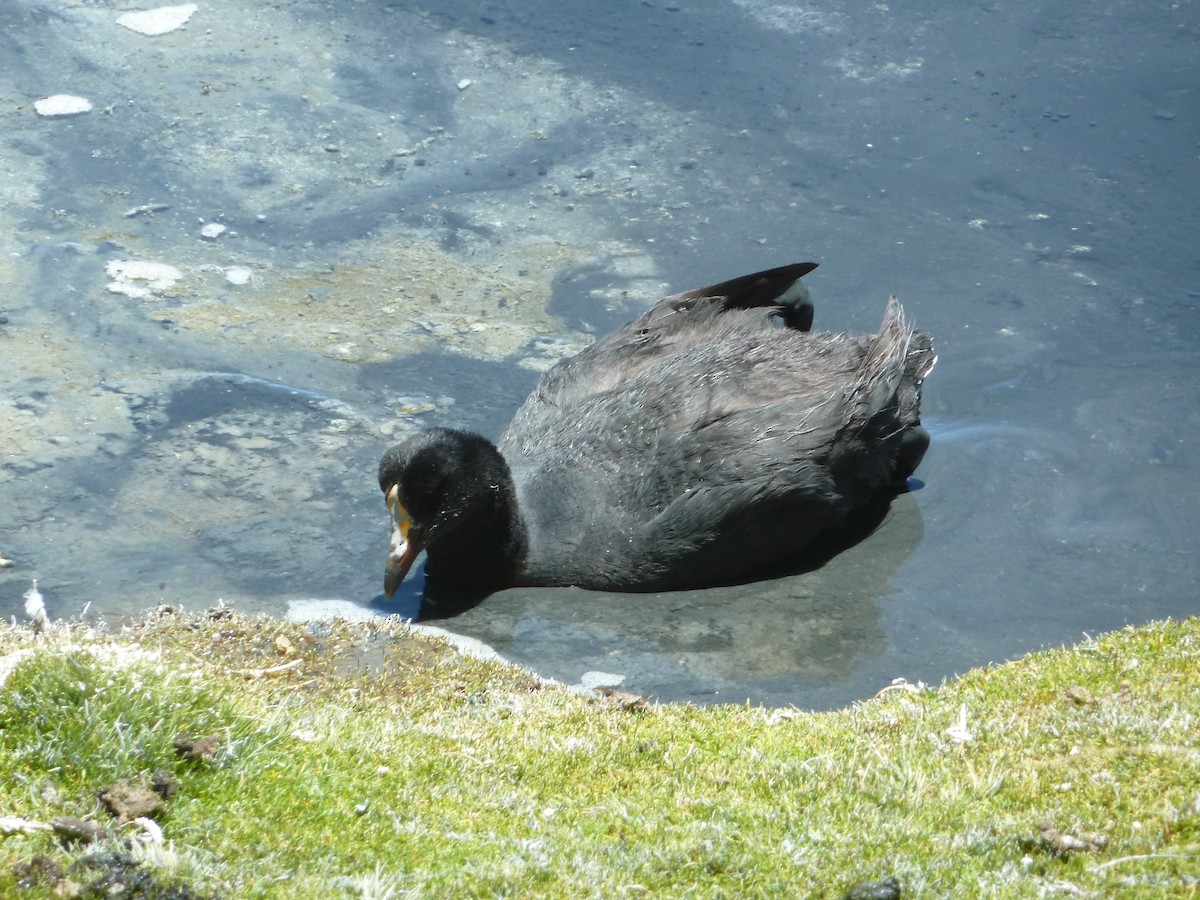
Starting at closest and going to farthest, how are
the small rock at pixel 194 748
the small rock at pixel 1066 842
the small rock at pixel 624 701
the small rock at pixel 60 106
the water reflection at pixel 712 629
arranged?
the small rock at pixel 1066 842 < the small rock at pixel 194 748 < the small rock at pixel 624 701 < the water reflection at pixel 712 629 < the small rock at pixel 60 106

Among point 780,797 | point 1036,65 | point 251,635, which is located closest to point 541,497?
point 251,635

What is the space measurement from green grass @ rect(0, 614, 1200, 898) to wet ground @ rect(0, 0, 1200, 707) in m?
1.73

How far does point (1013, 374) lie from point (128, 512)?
6.48m

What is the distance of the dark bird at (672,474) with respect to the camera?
7.83 metres

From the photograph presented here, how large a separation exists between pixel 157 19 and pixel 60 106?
198 cm

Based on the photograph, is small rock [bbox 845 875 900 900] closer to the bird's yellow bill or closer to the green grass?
the green grass

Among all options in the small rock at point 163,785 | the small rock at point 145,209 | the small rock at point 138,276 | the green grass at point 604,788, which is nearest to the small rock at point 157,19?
the small rock at point 145,209

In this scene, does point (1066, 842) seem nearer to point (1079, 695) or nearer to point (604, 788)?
point (1079, 695)

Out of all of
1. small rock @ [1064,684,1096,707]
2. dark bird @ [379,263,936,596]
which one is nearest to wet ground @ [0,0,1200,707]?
dark bird @ [379,263,936,596]

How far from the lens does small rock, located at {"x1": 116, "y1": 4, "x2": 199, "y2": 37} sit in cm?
1482

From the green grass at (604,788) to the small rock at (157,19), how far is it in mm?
10906

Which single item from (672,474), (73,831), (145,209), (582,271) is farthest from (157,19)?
(73,831)

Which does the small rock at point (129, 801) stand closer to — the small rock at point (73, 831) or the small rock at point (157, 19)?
the small rock at point (73, 831)

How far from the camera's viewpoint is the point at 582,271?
12.0 metres
